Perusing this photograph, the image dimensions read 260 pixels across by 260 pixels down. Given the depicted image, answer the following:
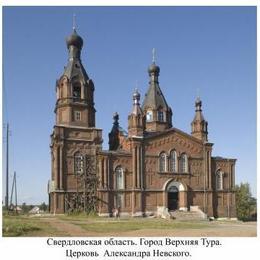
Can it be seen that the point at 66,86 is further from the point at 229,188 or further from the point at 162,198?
the point at 229,188

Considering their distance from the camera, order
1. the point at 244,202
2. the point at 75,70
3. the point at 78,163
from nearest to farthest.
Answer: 1. the point at 78,163
2. the point at 75,70
3. the point at 244,202

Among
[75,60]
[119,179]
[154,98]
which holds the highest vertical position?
[75,60]

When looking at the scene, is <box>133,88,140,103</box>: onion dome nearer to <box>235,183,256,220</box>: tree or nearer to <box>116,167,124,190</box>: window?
<box>116,167,124,190</box>: window

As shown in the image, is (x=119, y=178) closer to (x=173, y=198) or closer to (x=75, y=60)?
(x=173, y=198)

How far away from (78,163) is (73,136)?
89.3 inches

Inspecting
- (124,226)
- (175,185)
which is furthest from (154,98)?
(124,226)

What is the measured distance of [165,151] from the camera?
135 feet

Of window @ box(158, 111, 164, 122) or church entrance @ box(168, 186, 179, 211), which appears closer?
church entrance @ box(168, 186, 179, 211)

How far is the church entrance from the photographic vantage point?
41.4 metres

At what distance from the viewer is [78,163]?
3831 cm

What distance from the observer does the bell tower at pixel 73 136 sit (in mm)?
37406

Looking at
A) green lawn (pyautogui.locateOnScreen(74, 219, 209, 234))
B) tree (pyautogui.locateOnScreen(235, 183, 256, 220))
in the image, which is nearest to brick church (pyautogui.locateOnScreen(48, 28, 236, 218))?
green lawn (pyautogui.locateOnScreen(74, 219, 209, 234))

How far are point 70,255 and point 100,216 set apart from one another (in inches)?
885

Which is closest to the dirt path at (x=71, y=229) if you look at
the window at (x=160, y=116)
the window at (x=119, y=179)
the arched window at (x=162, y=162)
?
the window at (x=119, y=179)
